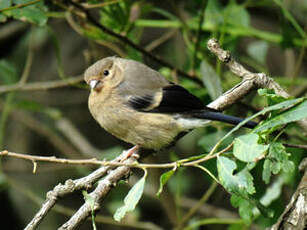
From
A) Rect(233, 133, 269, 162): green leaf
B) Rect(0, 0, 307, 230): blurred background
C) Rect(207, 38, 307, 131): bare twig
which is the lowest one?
Rect(0, 0, 307, 230): blurred background

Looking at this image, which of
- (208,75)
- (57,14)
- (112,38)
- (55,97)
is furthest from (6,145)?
(208,75)

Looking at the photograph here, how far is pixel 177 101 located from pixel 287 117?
57.8 inches

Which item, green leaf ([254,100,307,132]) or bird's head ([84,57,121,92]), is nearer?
green leaf ([254,100,307,132])

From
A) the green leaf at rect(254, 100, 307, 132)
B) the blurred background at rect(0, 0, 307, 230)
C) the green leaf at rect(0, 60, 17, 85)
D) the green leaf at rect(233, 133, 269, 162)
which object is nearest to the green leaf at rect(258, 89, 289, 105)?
the green leaf at rect(254, 100, 307, 132)

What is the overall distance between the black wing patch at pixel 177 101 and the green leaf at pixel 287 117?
4.14 ft

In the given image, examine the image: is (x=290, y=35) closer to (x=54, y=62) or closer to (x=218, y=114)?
(x=218, y=114)

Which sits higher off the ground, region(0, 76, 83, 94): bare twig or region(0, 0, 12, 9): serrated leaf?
region(0, 0, 12, 9): serrated leaf

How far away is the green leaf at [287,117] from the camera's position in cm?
164

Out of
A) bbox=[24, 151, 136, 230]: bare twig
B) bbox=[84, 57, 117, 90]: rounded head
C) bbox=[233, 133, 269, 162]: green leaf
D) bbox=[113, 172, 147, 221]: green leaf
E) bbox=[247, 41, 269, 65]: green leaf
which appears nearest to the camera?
bbox=[233, 133, 269, 162]: green leaf

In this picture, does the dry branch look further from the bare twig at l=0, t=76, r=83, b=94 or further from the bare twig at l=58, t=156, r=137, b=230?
the bare twig at l=0, t=76, r=83, b=94

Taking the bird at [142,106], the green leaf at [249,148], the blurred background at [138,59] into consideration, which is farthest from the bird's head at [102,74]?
the green leaf at [249,148]

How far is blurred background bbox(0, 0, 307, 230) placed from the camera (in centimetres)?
339

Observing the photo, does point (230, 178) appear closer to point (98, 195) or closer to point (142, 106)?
point (98, 195)

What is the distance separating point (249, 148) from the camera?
5.27ft
